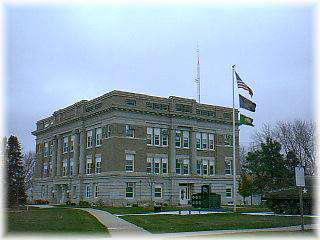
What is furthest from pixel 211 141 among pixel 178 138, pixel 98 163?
pixel 98 163

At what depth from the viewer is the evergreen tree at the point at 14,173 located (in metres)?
42.7

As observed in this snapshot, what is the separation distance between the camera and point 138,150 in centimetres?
5300

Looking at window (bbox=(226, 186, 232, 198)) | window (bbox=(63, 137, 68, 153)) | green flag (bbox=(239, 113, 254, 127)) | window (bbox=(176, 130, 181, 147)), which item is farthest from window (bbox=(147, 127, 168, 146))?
green flag (bbox=(239, 113, 254, 127))

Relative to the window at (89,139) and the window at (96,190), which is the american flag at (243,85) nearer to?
the window at (96,190)

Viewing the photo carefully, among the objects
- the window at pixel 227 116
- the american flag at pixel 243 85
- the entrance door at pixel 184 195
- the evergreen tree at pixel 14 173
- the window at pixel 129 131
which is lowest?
the entrance door at pixel 184 195

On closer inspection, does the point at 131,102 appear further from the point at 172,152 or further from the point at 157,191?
the point at 157,191

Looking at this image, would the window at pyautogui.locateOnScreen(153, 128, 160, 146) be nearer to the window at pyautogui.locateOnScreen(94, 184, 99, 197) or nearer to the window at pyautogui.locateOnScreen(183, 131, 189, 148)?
the window at pyautogui.locateOnScreen(183, 131, 189, 148)

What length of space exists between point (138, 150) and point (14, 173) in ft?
49.4

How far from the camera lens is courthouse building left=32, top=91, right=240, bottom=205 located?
51.8 m

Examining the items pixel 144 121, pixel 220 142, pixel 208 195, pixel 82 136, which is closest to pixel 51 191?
pixel 82 136

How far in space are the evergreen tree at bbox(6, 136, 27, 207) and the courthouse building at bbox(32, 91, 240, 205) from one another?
33.8 feet

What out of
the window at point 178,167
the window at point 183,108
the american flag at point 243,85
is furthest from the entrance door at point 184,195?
the american flag at point 243,85

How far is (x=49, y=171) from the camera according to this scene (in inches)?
2665

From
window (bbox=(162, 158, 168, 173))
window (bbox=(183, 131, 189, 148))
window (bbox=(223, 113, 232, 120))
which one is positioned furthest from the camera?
window (bbox=(223, 113, 232, 120))
